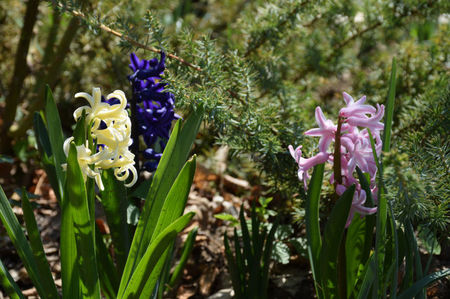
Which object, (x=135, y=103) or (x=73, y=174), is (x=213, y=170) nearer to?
(x=135, y=103)

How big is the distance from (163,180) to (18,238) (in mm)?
396

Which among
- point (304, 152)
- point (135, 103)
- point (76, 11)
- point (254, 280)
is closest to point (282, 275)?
point (254, 280)

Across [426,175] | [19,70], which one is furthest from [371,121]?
[19,70]

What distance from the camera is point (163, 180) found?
4.18 ft

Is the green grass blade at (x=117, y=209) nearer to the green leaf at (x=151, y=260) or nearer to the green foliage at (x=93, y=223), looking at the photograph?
the green foliage at (x=93, y=223)

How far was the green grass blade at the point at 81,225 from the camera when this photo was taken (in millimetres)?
1062

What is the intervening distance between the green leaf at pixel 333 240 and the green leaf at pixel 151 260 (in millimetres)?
358

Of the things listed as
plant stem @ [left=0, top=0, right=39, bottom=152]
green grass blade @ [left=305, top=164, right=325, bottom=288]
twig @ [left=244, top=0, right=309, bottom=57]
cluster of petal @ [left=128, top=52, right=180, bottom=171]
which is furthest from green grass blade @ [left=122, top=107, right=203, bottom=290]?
plant stem @ [left=0, top=0, right=39, bottom=152]

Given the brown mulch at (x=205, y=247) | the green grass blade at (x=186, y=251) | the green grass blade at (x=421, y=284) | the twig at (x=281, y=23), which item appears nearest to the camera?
the green grass blade at (x=421, y=284)

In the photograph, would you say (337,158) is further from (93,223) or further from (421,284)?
(93,223)

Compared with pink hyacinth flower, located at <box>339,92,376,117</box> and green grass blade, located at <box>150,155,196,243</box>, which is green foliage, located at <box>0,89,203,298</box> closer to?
green grass blade, located at <box>150,155,196,243</box>

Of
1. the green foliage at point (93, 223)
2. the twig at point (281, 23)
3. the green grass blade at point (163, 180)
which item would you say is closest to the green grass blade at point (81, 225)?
the green foliage at point (93, 223)

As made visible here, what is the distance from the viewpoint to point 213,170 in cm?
262

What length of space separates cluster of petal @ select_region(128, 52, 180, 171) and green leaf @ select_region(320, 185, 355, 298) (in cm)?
57
